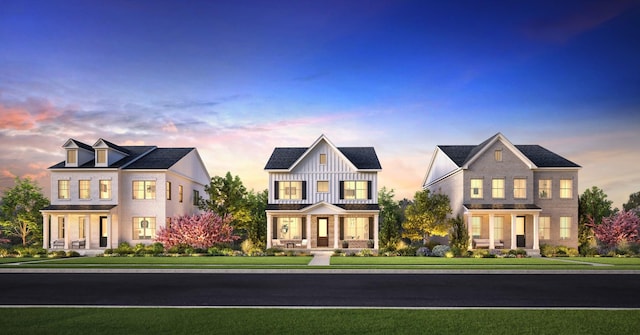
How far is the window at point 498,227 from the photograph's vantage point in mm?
35781

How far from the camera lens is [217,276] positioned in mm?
18344

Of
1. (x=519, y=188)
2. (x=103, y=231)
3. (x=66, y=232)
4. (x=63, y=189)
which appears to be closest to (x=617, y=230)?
(x=519, y=188)

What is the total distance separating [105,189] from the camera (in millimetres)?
35875

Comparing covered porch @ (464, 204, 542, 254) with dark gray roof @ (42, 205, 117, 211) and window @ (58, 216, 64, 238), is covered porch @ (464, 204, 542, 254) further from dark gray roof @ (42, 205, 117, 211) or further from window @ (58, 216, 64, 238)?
window @ (58, 216, 64, 238)

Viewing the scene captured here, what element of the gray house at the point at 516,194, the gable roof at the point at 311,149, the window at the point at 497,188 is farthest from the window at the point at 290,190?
the window at the point at 497,188

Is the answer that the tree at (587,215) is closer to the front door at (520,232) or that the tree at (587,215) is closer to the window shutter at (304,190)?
the front door at (520,232)

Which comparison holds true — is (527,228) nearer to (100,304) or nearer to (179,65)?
(179,65)

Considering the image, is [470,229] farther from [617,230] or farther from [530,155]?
[617,230]

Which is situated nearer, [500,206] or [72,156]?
[500,206]

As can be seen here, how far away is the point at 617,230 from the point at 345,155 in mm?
21454

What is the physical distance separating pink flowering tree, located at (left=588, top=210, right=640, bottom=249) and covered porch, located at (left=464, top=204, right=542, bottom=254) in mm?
4878

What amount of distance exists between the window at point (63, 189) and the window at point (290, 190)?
1679 centimetres

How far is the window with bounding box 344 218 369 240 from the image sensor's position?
36188mm

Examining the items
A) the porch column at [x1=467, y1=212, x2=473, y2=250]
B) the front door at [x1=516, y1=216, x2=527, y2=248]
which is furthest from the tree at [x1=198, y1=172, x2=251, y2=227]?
the front door at [x1=516, y1=216, x2=527, y2=248]
